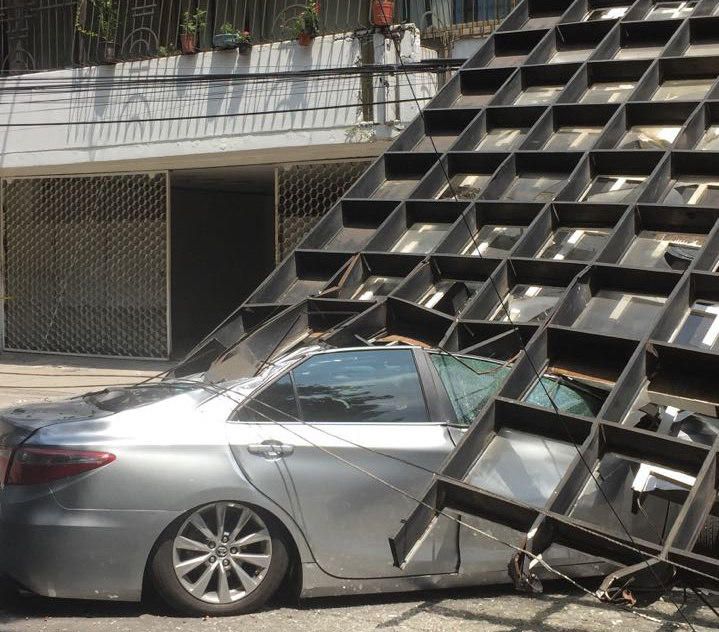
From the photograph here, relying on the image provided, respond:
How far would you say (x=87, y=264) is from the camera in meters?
18.3

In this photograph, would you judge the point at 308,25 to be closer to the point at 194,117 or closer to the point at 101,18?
the point at 194,117

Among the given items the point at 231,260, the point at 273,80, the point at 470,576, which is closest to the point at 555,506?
the point at 470,576

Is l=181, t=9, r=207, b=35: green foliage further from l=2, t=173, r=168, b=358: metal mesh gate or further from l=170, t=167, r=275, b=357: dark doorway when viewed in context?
l=2, t=173, r=168, b=358: metal mesh gate

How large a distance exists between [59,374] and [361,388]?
36.8 feet

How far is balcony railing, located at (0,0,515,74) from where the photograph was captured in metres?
13.6

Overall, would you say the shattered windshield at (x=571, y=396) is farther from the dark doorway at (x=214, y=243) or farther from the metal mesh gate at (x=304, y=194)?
the dark doorway at (x=214, y=243)

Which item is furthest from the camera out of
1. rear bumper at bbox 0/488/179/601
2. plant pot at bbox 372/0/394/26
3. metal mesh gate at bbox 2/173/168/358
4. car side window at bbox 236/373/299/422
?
metal mesh gate at bbox 2/173/168/358

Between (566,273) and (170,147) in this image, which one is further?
(170,147)

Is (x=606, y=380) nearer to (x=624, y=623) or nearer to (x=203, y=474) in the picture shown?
(x=624, y=623)

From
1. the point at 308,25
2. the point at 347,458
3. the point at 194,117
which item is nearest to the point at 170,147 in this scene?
the point at 194,117

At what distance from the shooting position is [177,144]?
48.3ft

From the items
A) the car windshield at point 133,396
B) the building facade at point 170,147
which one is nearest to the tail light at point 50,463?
the car windshield at point 133,396

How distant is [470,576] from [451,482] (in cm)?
139

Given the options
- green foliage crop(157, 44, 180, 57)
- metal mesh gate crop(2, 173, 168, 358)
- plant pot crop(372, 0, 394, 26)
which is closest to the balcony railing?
green foliage crop(157, 44, 180, 57)
